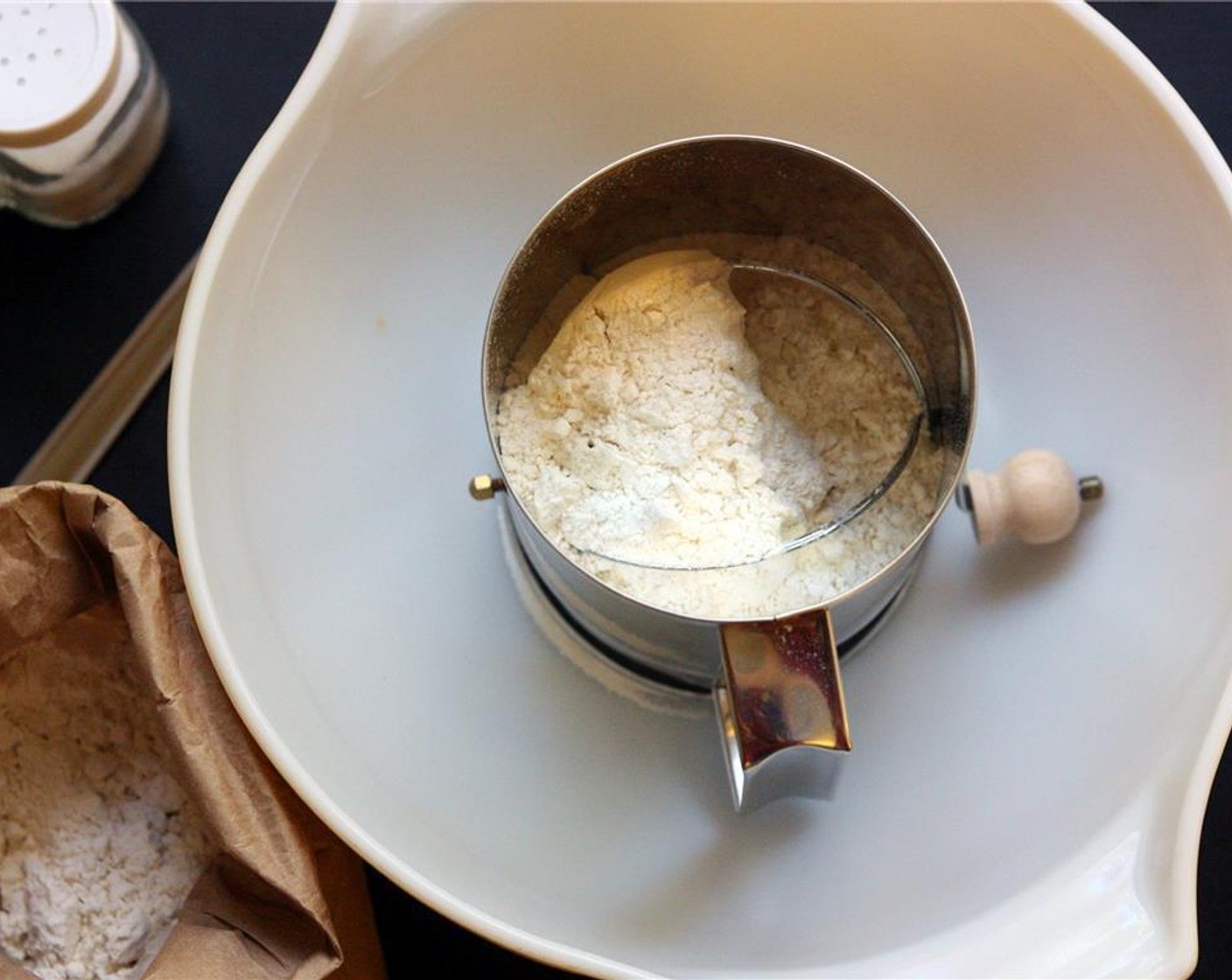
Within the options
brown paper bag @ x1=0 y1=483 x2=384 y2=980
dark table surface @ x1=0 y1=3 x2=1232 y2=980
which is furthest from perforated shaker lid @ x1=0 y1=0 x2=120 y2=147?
brown paper bag @ x1=0 y1=483 x2=384 y2=980

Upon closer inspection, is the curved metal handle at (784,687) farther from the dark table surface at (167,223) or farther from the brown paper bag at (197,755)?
the dark table surface at (167,223)

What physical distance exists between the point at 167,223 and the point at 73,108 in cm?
13

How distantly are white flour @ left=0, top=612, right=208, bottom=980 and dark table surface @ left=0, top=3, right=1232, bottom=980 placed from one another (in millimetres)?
133

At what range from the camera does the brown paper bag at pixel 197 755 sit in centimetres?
56

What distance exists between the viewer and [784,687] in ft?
1.71

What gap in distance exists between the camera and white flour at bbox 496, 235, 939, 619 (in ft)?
1.87

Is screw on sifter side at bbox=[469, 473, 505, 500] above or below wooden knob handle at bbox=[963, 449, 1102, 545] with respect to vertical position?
above

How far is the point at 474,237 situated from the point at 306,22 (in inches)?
9.0

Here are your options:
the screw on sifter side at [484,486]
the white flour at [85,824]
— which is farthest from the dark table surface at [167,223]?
the screw on sifter side at [484,486]

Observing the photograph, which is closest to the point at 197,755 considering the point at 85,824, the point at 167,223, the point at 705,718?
the point at 85,824

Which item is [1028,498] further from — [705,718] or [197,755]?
[197,755]

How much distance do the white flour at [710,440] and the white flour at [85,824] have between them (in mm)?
Result: 260

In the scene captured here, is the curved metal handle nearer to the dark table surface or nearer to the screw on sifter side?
the screw on sifter side

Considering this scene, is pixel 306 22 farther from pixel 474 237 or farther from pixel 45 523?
pixel 45 523
